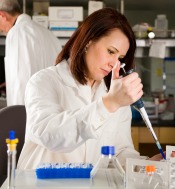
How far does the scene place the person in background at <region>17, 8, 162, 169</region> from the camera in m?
1.39

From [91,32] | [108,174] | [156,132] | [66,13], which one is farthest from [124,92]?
[66,13]

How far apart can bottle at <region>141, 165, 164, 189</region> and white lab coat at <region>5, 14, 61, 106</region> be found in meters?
1.63

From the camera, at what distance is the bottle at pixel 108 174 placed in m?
1.28

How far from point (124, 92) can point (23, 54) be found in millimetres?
1680

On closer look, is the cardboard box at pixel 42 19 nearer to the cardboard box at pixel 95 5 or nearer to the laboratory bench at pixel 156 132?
the cardboard box at pixel 95 5

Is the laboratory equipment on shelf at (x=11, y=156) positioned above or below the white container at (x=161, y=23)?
below

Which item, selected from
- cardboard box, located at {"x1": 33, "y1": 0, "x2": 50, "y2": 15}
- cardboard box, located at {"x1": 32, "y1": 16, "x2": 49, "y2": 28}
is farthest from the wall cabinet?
cardboard box, located at {"x1": 33, "y1": 0, "x2": 50, "y2": 15}

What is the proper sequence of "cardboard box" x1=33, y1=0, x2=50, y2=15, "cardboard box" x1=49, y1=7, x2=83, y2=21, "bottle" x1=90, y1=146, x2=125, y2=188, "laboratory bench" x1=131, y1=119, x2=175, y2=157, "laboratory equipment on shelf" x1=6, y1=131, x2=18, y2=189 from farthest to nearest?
"cardboard box" x1=33, y1=0, x2=50, y2=15, "cardboard box" x1=49, y1=7, x2=83, y2=21, "laboratory bench" x1=131, y1=119, x2=175, y2=157, "bottle" x1=90, y1=146, x2=125, y2=188, "laboratory equipment on shelf" x1=6, y1=131, x2=18, y2=189

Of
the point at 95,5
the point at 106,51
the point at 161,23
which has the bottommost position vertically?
the point at 106,51

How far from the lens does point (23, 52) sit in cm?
278

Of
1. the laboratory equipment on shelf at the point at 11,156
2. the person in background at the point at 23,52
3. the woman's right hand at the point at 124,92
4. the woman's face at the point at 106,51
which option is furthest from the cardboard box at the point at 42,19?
the laboratory equipment on shelf at the point at 11,156

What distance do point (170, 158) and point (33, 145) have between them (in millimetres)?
598

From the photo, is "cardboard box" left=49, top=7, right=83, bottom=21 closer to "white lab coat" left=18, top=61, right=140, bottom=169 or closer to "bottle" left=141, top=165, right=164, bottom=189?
"white lab coat" left=18, top=61, right=140, bottom=169

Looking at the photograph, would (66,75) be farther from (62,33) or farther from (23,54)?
(62,33)
